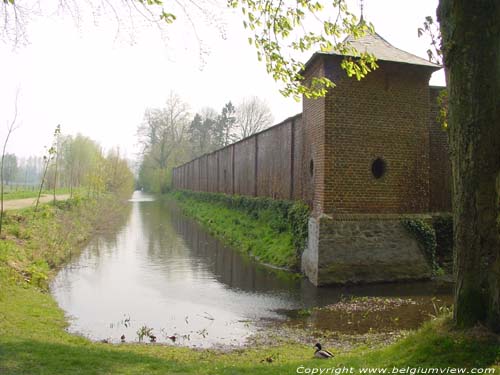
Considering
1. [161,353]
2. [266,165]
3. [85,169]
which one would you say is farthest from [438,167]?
[85,169]

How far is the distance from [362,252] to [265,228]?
529 centimetres

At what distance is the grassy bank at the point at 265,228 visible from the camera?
11.6m

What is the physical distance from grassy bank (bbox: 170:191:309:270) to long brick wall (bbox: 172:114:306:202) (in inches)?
21.2

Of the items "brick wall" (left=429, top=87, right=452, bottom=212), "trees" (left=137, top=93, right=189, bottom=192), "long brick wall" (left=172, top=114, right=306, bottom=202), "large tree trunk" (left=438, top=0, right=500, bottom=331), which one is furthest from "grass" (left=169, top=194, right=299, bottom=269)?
"trees" (left=137, top=93, right=189, bottom=192)

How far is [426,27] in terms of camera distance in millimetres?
5074

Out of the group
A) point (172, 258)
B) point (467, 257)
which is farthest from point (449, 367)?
point (172, 258)

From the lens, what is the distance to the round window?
10.7m

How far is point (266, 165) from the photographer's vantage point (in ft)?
58.3

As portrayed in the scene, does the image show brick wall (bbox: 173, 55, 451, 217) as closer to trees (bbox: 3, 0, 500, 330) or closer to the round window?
the round window

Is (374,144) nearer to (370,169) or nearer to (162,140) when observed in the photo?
(370,169)

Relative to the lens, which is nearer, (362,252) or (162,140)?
(362,252)

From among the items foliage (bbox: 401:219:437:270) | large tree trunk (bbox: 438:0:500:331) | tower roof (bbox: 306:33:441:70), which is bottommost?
foliage (bbox: 401:219:437:270)

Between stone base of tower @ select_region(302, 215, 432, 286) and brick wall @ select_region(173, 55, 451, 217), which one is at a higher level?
brick wall @ select_region(173, 55, 451, 217)

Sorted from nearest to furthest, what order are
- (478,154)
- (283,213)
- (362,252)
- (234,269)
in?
(478,154)
(362,252)
(234,269)
(283,213)
